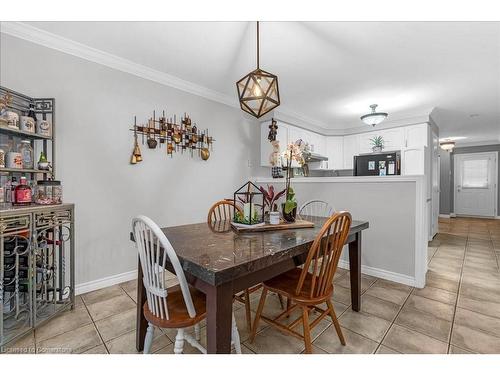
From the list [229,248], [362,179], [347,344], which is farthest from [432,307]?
→ [229,248]

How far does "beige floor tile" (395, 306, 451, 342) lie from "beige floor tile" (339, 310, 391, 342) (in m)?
0.14

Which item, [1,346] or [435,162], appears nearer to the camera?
[1,346]

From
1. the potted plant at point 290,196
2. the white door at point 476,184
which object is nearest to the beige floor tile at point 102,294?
the potted plant at point 290,196

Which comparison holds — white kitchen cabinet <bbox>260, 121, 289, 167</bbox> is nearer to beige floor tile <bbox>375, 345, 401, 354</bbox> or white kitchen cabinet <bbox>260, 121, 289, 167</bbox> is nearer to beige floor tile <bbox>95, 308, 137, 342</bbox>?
beige floor tile <bbox>95, 308, 137, 342</bbox>

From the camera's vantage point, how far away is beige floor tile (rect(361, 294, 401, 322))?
1.92 metres

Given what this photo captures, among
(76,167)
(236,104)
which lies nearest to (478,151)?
(236,104)

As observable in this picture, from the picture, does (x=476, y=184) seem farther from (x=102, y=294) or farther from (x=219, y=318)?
(x=102, y=294)

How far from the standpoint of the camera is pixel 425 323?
5.92 ft

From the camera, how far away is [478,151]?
7289 mm

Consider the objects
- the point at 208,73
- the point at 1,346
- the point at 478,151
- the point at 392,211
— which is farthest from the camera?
the point at 478,151

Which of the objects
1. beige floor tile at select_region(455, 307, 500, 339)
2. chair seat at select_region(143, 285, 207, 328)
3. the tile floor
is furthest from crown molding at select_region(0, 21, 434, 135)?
beige floor tile at select_region(455, 307, 500, 339)

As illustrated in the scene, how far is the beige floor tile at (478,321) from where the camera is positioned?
5.69ft
